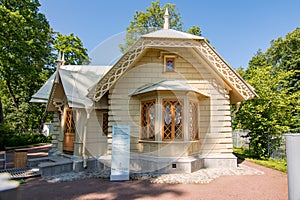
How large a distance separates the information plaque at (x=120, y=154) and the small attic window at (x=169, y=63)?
335 centimetres

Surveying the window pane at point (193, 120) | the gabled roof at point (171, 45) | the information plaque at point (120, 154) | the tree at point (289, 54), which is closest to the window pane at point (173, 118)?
the window pane at point (193, 120)

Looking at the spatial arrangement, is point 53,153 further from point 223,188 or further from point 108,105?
point 223,188

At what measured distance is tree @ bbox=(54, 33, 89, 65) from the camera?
2628 cm

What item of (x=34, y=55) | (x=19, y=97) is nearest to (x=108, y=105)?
(x=34, y=55)

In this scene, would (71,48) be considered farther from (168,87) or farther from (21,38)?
(168,87)

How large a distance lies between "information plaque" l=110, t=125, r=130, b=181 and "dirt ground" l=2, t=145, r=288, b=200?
0.35m

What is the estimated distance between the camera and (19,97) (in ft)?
88.8

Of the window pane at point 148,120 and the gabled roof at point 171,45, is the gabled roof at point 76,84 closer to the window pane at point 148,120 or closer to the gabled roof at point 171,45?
the gabled roof at point 171,45

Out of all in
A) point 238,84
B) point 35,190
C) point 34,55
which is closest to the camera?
point 35,190

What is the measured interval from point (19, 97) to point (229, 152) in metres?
28.5

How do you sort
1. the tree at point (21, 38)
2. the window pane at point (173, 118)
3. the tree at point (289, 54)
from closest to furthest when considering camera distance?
1. the window pane at point (173, 118)
2. the tree at point (21, 38)
3. the tree at point (289, 54)

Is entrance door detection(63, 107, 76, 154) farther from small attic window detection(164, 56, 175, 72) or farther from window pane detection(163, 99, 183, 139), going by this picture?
small attic window detection(164, 56, 175, 72)

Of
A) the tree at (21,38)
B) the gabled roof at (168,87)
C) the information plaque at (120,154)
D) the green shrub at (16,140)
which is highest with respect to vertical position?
the tree at (21,38)

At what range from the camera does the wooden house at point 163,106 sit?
7617 mm
